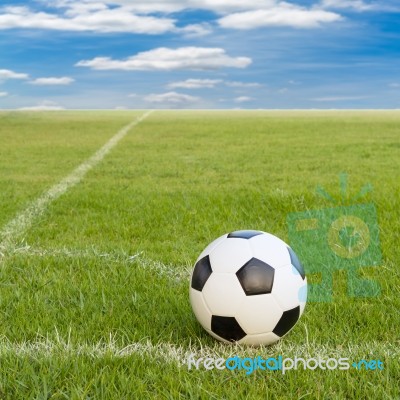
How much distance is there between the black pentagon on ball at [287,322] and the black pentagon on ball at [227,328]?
18 centimetres

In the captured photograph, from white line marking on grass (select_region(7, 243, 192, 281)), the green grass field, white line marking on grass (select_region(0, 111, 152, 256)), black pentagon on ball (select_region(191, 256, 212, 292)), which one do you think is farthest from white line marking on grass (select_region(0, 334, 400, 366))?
white line marking on grass (select_region(0, 111, 152, 256))

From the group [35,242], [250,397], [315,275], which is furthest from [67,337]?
[35,242]

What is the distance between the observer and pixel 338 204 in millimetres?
6277

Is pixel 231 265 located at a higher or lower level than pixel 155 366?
higher

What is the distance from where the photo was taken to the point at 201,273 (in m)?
2.95

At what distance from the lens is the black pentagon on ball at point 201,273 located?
2908mm

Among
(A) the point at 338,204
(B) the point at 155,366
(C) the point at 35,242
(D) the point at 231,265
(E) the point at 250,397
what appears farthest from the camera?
(A) the point at 338,204

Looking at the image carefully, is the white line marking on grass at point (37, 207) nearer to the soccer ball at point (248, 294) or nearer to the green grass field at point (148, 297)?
the green grass field at point (148, 297)

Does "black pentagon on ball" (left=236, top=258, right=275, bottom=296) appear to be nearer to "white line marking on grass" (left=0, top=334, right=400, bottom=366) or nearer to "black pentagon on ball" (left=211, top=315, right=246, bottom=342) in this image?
"black pentagon on ball" (left=211, top=315, right=246, bottom=342)

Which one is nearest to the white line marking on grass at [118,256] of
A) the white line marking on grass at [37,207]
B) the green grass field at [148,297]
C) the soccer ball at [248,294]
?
the green grass field at [148,297]

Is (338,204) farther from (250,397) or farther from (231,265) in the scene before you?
(250,397)

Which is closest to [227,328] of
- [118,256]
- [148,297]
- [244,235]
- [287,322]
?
[287,322]

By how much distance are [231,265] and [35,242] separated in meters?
2.68

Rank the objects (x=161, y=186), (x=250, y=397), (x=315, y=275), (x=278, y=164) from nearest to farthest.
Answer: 1. (x=250, y=397)
2. (x=315, y=275)
3. (x=161, y=186)
4. (x=278, y=164)
